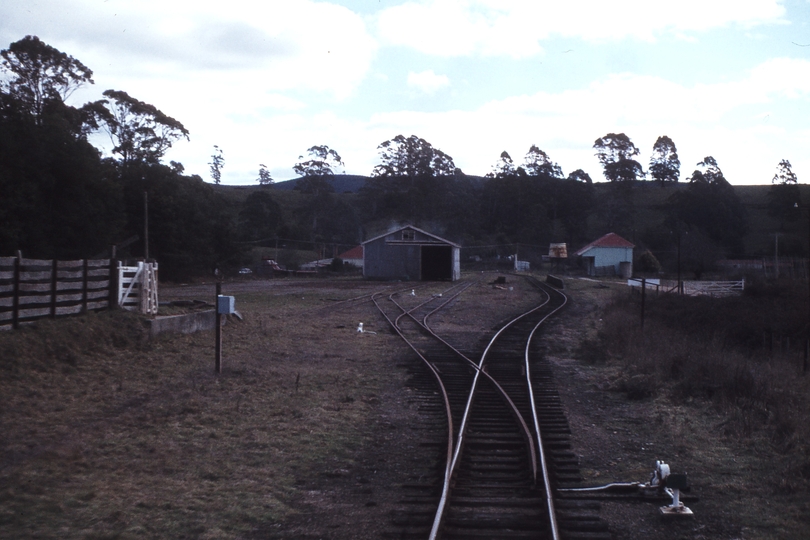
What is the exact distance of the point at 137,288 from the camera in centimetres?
1435

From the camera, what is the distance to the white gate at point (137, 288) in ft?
45.7

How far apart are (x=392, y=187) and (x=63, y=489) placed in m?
81.5

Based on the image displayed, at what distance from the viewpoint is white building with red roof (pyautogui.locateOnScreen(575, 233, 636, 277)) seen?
68.1 m

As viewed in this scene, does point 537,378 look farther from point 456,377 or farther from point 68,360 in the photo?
point 68,360

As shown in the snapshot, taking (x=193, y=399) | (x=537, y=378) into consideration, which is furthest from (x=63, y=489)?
Result: (x=537, y=378)

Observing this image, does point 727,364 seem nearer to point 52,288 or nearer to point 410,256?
point 52,288

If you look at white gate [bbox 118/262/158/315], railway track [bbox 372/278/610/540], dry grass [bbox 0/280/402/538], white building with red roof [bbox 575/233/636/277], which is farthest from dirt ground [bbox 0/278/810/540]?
white building with red roof [bbox 575/233/636/277]

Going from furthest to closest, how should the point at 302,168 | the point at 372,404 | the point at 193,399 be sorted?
the point at 302,168 → the point at 372,404 → the point at 193,399

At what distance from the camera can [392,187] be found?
8644cm

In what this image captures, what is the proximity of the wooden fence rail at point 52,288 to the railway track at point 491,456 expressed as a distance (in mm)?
6141

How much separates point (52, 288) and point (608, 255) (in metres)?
63.1

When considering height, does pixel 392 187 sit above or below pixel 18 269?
above

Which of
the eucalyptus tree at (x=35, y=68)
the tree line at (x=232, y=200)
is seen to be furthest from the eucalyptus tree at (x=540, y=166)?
the eucalyptus tree at (x=35, y=68)

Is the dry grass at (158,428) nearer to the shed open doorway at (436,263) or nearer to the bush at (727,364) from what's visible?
the bush at (727,364)
